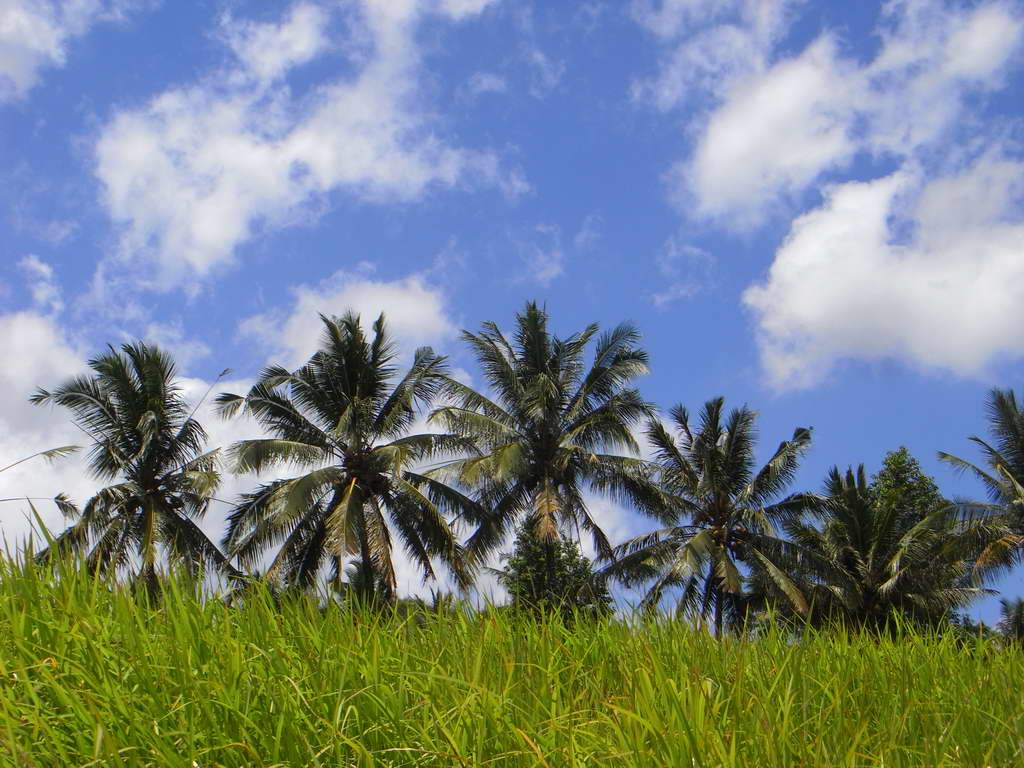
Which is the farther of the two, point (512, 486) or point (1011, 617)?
point (1011, 617)

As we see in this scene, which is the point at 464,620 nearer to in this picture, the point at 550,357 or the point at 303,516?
the point at 303,516

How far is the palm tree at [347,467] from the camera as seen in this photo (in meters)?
21.3

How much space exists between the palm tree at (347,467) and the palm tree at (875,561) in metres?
10.7

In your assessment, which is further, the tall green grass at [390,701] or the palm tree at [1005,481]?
the palm tree at [1005,481]

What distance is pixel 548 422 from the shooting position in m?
24.2

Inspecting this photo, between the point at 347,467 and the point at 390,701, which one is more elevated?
the point at 347,467

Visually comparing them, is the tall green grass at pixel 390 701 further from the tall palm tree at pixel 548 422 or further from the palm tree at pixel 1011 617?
the palm tree at pixel 1011 617

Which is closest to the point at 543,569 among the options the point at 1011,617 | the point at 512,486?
the point at 512,486

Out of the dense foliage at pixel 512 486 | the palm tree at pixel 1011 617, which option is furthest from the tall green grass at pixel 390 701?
the palm tree at pixel 1011 617

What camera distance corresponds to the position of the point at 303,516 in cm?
2217

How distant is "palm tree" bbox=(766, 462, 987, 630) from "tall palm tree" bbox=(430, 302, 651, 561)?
649 cm

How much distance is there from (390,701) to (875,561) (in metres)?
27.6

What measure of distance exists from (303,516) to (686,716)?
64.5ft

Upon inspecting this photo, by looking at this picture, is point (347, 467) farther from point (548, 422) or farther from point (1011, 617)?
point (1011, 617)
